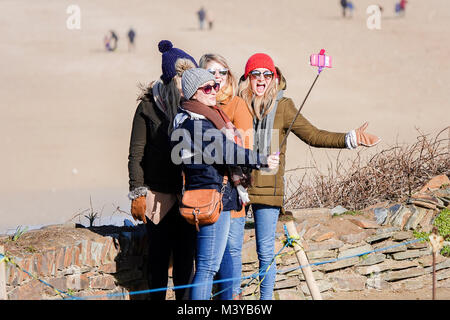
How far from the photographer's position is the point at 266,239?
16.9 ft

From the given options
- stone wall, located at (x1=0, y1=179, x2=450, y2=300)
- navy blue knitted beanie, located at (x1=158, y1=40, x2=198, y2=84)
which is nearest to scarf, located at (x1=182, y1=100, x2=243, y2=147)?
navy blue knitted beanie, located at (x1=158, y1=40, x2=198, y2=84)

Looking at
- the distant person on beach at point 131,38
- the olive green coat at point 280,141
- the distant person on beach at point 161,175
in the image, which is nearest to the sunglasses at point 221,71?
the distant person on beach at point 161,175

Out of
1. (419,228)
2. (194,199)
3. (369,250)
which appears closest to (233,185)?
(194,199)

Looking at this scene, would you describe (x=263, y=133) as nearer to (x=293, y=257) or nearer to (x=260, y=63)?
(x=260, y=63)

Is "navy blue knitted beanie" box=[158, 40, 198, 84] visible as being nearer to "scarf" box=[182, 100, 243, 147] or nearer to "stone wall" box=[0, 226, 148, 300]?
"scarf" box=[182, 100, 243, 147]

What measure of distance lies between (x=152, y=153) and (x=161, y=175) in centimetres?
17

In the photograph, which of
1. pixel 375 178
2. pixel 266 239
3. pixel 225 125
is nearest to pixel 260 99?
pixel 225 125

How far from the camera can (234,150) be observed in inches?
175

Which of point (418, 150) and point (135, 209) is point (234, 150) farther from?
point (418, 150)

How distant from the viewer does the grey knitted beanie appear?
452 centimetres

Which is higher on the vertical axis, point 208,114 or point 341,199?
point 208,114

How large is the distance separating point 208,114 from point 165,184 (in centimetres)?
79

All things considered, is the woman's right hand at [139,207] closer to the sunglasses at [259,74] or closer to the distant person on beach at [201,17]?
the sunglasses at [259,74]
